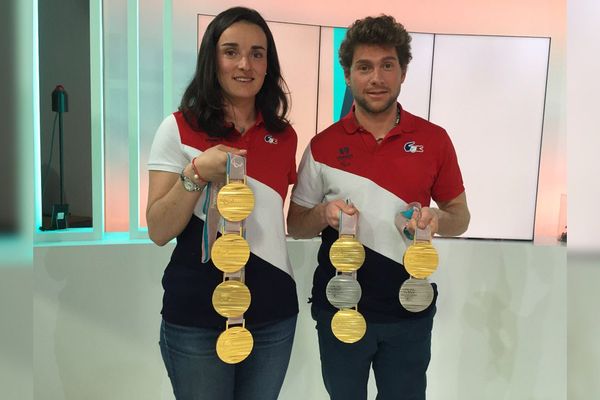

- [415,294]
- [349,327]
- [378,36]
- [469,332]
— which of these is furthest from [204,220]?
[469,332]

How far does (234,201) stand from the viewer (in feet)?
3.78

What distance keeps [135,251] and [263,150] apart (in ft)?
3.67

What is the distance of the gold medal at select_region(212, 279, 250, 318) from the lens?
1198 millimetres

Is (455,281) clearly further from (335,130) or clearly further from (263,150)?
(263,150)

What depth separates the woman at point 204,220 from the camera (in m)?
1.24

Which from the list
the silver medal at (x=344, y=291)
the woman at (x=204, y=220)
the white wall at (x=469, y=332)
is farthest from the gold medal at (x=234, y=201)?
the white wall at (x=469, y=332)

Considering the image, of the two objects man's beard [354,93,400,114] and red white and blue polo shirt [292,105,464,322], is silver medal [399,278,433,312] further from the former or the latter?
man's beard [354,93,400,114]

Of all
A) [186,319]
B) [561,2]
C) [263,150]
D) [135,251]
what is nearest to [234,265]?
[186,319]

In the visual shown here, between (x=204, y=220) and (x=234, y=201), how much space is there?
0.51 ft

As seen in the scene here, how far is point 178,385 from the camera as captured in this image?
50.9 inches

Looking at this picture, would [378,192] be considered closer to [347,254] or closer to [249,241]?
[347,254]

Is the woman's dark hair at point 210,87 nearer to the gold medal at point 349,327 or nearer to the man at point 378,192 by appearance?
the man at point 378,192

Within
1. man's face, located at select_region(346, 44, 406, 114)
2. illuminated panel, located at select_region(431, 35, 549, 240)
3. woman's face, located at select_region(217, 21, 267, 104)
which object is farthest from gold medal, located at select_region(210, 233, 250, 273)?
illuminated panel, located at select_region(431, 35, 549, 240)

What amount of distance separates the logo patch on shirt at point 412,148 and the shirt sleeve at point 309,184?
0.27 m
